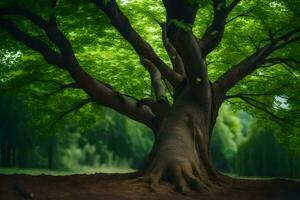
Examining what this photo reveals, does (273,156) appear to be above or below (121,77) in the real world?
below

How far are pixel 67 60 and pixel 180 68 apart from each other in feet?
16.4

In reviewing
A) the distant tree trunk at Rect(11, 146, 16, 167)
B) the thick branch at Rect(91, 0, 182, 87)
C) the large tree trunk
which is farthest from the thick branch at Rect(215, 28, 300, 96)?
the distant tree trunk at Rect(11, 146, 16, 167)

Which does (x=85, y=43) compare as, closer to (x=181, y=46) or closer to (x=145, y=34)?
(x=145, y=34)

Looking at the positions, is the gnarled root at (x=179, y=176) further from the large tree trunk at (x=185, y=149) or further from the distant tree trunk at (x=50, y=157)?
the distant tree trunk at (x=50, y=157)

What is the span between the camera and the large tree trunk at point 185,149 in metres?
14.0

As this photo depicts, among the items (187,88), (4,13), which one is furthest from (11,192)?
(187,88)

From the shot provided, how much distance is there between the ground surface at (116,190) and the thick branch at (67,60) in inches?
Result: 105

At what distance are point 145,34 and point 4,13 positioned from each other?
28.3ft

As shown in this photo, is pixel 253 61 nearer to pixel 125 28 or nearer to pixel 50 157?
pixel 125 28

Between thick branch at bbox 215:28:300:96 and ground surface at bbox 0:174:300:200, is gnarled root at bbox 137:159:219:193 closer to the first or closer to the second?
ground surface at bbox 0:174:300:200

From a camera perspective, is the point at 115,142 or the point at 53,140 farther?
the point at 115,142

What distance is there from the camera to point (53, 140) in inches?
1628

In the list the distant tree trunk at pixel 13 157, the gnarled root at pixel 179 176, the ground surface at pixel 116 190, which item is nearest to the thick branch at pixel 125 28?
the gnarled root at pixel 179 176

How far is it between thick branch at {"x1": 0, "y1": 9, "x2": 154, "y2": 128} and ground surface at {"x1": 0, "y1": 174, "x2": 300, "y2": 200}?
105 inches
